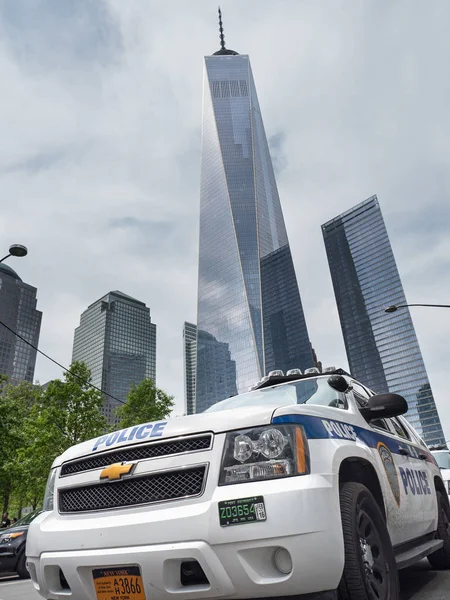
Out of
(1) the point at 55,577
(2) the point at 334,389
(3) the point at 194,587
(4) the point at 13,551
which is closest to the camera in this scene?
(3) the point at 194,587

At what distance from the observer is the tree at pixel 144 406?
30500 mm

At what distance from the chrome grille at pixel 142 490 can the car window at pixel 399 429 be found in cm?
295

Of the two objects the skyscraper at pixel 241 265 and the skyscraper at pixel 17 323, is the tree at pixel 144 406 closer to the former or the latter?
the skyscraper at pixel 241 265

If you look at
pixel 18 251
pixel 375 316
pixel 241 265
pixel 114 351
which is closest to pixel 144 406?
pixel 18 251

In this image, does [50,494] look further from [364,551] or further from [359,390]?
[359,390]

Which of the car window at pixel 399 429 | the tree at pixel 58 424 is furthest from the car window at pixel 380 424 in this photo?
the tree at pixel 58 424

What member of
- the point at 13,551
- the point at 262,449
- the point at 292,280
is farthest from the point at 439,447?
the point at 292,280

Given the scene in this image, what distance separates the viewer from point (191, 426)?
105 inches

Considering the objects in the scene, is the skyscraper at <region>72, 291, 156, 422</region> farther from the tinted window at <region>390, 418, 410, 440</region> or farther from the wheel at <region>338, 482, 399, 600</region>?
the wheel at <region>338, 482, 399, 600</region>

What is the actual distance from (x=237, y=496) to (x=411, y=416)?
576 feet

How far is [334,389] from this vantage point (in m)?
3.77

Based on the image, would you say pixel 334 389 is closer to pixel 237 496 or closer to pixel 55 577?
pixel 237 496

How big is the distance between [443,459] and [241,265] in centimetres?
13643

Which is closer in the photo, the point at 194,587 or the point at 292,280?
the point at 194,587
